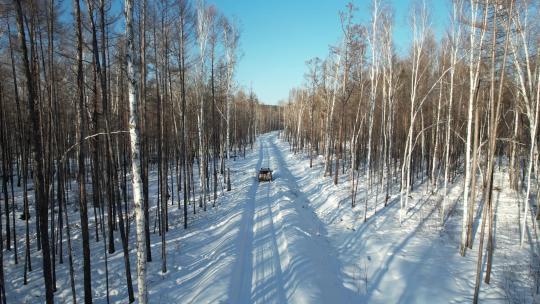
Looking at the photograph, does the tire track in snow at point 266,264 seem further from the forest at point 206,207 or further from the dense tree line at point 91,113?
the dense tree line at point 91,113

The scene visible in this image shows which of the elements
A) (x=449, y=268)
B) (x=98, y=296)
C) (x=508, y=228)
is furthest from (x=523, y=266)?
(x=98, y=296)

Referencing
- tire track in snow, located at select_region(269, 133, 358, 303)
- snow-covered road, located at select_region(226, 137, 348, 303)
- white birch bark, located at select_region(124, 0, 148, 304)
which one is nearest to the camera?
white birch bark, located at select_region(124, 0, 148, 304)

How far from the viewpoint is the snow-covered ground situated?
8.91m

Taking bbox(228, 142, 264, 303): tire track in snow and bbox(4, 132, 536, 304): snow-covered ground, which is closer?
bbox(228, 142, 264, 303): tire track in snow

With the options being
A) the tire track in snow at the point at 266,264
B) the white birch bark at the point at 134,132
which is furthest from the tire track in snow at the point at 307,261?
the white birch bark at the point at 134,132

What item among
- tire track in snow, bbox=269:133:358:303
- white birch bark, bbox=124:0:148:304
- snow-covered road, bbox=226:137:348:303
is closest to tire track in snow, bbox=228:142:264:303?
snow-covered road, bbox=226:137:348:303

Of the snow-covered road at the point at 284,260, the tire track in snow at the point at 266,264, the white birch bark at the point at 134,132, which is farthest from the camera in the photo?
the snow-covered road at the point at 284,260

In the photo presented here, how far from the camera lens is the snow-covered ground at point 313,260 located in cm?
891

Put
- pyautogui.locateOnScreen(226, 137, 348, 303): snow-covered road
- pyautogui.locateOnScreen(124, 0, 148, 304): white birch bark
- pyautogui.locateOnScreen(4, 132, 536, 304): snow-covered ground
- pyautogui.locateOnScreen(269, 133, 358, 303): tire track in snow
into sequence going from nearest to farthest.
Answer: pyautogui.locateOnScreen(124, 0, 148, 304): white birch bark
pyautogui.locateOnScreen(226, 137, 348, 303): snow-covered road
pyautogui.locateOnScreen(269, 133, 358, 303): tire track in snow
pyautogui.locateOnScreen(4, 132, 536, 304): snow-covered ground

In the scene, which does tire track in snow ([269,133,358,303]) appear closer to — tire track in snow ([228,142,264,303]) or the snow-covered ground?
the snow-covered ground

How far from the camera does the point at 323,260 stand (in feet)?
37.1

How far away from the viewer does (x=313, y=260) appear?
35.7 ft

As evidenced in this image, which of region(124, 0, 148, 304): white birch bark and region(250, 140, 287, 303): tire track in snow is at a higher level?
region(124, 0, 148, 304): white birch bark

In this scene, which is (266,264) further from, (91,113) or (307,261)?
(91,113)
